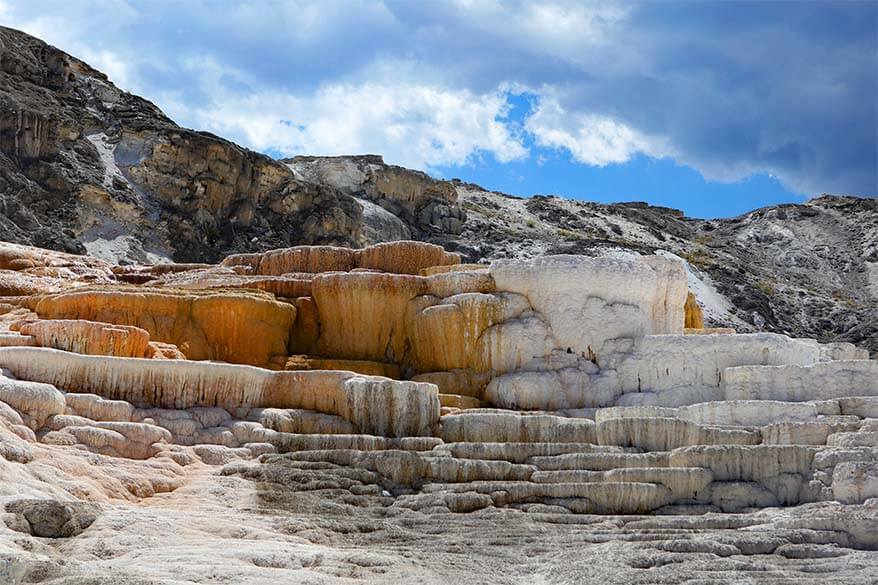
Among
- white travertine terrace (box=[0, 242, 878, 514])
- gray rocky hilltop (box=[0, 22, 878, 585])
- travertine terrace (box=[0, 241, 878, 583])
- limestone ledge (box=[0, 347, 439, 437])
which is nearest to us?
gray rocky hilltop (box=[0, 22, 878, 585])

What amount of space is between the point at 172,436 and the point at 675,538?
839 cm

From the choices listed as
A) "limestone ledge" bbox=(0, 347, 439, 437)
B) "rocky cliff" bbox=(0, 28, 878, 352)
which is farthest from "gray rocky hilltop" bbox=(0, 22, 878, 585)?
"rocky cliff" bbox=(0, 28, 878, 352)

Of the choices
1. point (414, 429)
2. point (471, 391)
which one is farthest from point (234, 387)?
point (471, 391)

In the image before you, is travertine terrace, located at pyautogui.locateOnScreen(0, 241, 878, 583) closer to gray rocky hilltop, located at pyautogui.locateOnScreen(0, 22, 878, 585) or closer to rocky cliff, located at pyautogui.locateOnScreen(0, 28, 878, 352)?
gray rocky hilltop, located at pyautogui.locateOnScreen(0, 22, 878, 585)

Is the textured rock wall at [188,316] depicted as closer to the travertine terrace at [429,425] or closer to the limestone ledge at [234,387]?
the travertine terrace at [429,425]

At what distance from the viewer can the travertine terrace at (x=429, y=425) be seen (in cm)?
1327

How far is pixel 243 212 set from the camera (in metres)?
51.8

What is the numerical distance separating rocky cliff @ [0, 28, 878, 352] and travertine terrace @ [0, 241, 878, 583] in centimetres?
1703

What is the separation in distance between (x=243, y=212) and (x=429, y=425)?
33828 millimetres

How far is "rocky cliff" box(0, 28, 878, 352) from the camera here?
4578 cm

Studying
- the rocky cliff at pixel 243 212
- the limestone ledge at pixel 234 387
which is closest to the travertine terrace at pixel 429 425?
the limestone ledge at pixel 234 387

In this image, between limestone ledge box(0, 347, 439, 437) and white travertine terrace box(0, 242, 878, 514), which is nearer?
white travertine terrace box(0, 242, 878, 514)

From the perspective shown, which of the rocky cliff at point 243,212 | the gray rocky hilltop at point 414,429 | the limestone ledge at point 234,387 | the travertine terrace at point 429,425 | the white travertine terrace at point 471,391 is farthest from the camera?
the rocky cliff at point 243,212

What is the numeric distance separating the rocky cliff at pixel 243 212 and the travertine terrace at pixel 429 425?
670 inches
